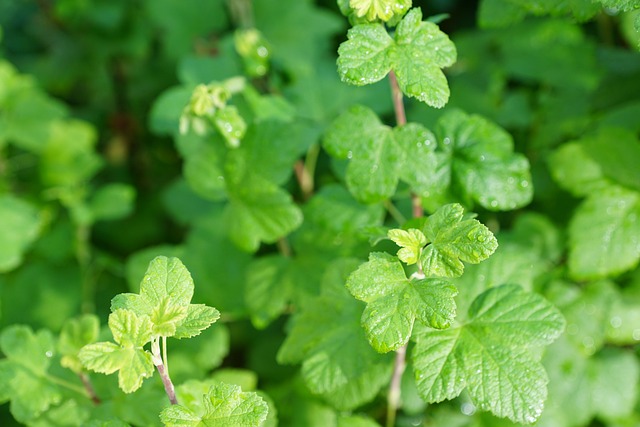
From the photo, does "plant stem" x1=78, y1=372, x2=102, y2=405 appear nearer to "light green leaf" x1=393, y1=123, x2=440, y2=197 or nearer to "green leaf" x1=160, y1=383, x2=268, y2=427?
"green leaf" x1=160, y1=383, x2=268, y2=427

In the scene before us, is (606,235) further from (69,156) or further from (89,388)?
(69,156)

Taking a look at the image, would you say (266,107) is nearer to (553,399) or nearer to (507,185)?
(507,185)

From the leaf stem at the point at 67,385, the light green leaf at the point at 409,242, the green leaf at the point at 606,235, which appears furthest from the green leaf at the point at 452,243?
the leaf stem at the point at 67,385

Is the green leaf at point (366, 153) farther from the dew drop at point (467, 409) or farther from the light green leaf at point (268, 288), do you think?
the dew drop at point (467, 409)

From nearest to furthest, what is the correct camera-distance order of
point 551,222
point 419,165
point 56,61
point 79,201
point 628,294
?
point 419,165 → point 628,294 → point 551,222 → point 79,201 → point 56,61

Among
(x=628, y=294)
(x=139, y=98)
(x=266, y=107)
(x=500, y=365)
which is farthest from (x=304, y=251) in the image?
(x=139, y=98)
